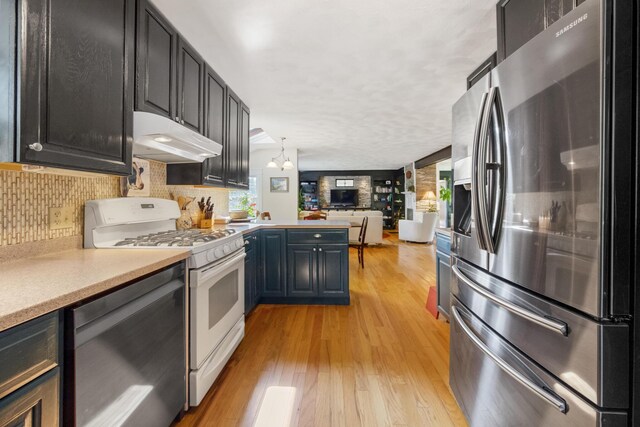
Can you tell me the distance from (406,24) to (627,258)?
70.6 inches

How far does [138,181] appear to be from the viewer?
2.12m

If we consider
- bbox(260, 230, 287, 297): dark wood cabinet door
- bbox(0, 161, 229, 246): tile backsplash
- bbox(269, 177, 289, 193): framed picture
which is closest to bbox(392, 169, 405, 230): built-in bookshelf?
bbox(269, 177, 289, 193): framed picture

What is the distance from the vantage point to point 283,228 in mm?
3275

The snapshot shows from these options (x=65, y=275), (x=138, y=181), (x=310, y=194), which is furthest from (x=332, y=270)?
(x=310, y=194)

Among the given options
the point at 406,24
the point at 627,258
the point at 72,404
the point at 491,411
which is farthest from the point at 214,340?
the point at 406,24

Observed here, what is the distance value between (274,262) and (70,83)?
2.43 meters

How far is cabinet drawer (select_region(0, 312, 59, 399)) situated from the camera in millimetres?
698

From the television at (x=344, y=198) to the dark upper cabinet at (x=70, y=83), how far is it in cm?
1078

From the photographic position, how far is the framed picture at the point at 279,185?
7031 millimetres

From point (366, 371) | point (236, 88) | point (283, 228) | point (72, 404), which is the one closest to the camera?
point (72, 404)

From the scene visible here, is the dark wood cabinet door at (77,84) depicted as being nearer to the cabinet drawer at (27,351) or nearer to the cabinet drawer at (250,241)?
the cabinet drawer at (27,351)

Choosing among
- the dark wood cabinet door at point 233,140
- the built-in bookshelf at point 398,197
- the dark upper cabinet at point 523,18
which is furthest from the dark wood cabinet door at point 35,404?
the built-in bookshelf at point 398,197

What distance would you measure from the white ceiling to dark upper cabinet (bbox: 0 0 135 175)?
58 cm

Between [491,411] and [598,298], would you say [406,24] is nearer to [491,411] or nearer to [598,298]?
[598,298]
